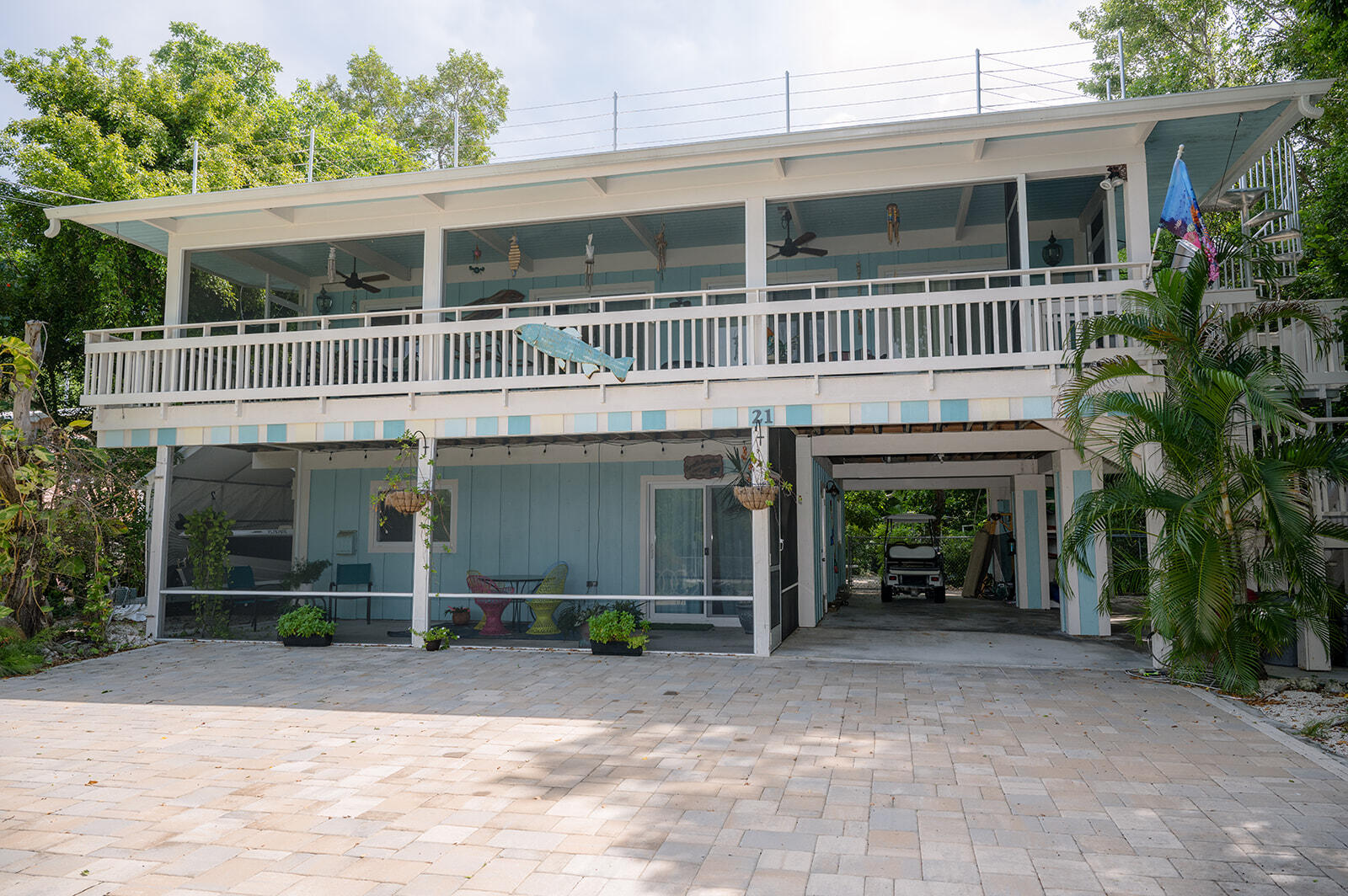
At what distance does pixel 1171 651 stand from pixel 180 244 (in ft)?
41.8

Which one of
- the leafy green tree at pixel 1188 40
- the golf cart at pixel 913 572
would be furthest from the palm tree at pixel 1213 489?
the leafy green tree at pixel 1188 40

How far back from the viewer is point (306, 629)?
411 inches

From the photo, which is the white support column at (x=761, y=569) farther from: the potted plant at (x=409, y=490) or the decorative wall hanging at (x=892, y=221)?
the potted plant at (x=409, y=490)

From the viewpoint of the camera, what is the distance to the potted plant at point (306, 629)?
10.5 metres

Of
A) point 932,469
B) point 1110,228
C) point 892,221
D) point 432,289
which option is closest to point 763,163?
point 892,221

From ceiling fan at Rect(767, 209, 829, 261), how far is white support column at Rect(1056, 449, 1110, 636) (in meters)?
4.33

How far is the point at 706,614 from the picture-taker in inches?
482

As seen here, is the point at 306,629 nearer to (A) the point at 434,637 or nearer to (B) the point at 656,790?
(A) the point at 434,637

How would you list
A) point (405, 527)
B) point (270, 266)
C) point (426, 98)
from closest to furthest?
point (270, 266) < point (405, 527) < point (426, 98)

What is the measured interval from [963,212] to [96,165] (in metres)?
14.3

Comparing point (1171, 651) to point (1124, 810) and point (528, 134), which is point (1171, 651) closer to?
point (1124, 810)

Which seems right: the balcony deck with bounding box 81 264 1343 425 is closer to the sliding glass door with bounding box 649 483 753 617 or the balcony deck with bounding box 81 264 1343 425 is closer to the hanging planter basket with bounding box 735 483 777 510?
the hanging planter basket with bounding box 735 483 777 510

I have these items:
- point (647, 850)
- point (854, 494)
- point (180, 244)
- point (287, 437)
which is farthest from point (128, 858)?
point (854, 494)

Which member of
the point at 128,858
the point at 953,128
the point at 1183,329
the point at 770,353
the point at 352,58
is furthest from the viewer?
the point at 352,58
